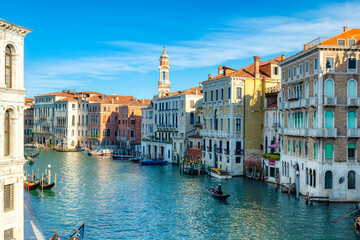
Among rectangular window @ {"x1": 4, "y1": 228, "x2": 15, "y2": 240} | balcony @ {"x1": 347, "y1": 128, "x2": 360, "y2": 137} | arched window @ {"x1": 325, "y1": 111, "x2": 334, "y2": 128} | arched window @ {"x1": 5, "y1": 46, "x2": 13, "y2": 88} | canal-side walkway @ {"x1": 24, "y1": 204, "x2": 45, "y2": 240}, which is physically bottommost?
canal-side walkway @ {"x1": 24, "y1": 204, "x2": 45, "y2": 240}

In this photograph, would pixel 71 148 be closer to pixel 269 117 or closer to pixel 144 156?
pixel 144 156

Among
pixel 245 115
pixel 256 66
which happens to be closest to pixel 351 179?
pixel 245 115

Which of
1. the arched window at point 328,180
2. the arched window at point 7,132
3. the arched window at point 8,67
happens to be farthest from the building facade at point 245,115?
the arched window at point 7,132

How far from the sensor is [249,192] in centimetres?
2817

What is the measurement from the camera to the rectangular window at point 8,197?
44.3ft

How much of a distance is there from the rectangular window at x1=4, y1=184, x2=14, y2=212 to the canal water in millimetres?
4530

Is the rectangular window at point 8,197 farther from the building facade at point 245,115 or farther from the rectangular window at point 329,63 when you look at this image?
the building facade at point 245,115

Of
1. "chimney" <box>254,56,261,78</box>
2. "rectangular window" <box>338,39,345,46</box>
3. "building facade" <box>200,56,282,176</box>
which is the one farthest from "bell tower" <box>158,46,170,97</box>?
"rectangular window" <box>338,39,345,46</box>

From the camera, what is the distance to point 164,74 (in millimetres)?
59875

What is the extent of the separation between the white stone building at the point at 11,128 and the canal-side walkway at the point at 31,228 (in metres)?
2.25

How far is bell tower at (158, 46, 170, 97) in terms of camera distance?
5928 cm

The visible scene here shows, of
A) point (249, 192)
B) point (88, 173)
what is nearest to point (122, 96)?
point (88, 173)

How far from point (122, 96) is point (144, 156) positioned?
2553cm

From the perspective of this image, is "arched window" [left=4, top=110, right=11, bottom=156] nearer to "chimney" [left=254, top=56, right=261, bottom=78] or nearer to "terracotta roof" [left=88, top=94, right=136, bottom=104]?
"chimney" [left=254, top=56, right=261, bottom=78]
